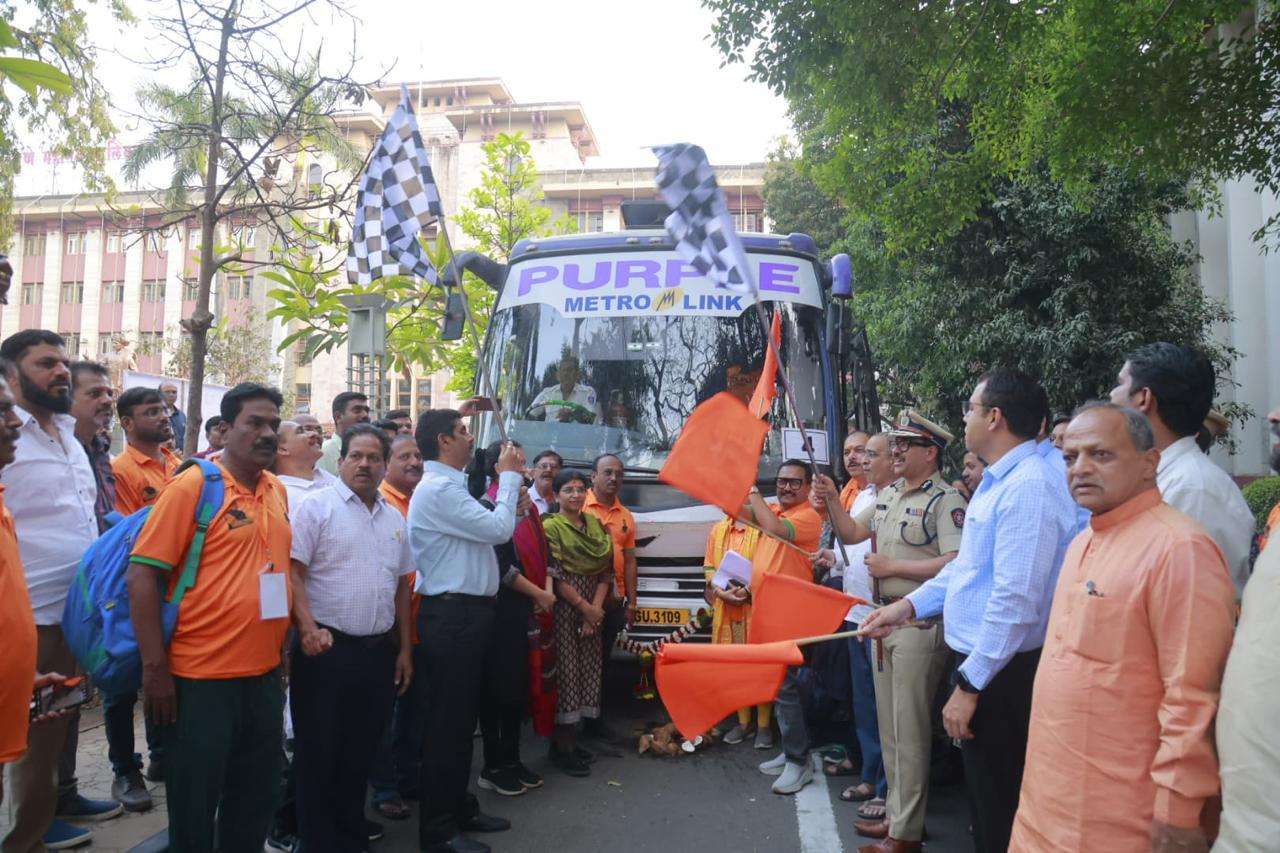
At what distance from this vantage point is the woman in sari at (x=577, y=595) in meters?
5.66

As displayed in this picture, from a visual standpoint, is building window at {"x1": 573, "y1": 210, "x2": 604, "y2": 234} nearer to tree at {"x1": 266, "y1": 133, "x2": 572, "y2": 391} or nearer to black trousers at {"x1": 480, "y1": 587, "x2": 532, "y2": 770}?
tree at {"x1": 266, "y1": 133, "x2": 572, "y2": 391}

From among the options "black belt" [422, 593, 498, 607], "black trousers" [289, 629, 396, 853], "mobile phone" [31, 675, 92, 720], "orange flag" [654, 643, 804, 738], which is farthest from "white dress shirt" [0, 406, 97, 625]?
"orange flag" [654, 643, 804, 738]

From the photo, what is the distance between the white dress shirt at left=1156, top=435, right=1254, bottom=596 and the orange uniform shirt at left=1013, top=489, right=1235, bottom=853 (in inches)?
27.1

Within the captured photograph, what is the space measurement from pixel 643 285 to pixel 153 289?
1871 inches

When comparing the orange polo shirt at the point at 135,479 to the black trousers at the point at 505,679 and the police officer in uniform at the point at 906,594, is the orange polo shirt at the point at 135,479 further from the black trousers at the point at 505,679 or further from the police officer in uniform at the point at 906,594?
the police officer in uniform at the point at 906,594

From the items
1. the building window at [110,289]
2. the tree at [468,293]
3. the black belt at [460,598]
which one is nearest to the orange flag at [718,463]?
the black belt at [460,598]

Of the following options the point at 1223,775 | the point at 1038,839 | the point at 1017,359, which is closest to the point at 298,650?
the point at 1038,839

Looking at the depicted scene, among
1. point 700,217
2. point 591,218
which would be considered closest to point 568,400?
point 700,217

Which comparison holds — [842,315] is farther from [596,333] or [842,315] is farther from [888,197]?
[888,197]

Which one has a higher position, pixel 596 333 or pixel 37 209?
pixel 37 209

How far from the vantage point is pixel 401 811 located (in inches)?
191

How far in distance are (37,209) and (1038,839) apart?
51.6m

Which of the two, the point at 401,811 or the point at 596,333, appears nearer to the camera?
the point at 401,811

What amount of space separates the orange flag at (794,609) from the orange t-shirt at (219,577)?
1.89m
